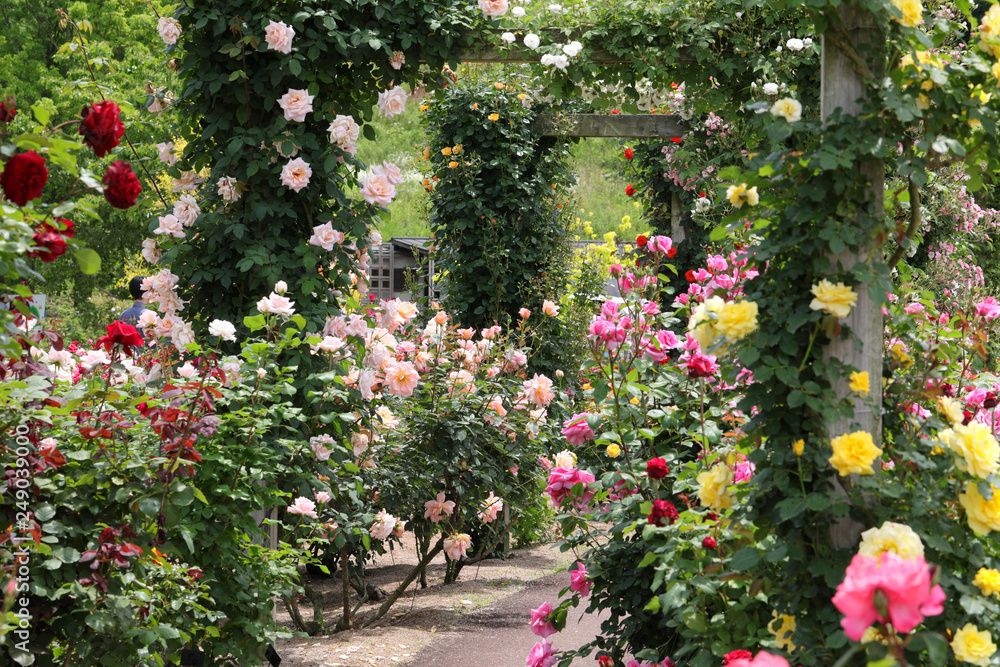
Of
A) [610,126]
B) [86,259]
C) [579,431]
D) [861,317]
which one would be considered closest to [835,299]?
[861,317]

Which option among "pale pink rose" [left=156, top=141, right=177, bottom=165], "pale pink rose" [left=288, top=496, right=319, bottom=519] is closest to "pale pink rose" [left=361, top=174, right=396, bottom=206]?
"pale pink rose" [left=156, top=141, right=177, bottom=165]

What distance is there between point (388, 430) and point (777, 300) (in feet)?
8.83

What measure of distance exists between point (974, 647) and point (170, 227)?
3127mm

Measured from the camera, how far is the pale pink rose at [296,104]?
11.1 feet

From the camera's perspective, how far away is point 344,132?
11.3 feet

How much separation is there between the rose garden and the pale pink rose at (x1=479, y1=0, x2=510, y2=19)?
0.6 inches

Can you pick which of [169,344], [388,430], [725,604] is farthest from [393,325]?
[725,604]

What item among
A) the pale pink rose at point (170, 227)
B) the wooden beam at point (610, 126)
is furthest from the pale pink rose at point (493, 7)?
the wooden beam at point (610, 126)

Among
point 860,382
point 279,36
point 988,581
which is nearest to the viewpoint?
point 988,581

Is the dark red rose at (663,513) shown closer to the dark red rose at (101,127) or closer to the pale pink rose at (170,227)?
the dark red rose at (101,127)

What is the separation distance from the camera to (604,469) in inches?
A: 101

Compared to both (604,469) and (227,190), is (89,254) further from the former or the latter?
(227,190)

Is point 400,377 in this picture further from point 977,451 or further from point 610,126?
point 610,126

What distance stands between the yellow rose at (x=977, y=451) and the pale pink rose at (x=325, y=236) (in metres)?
2.46
